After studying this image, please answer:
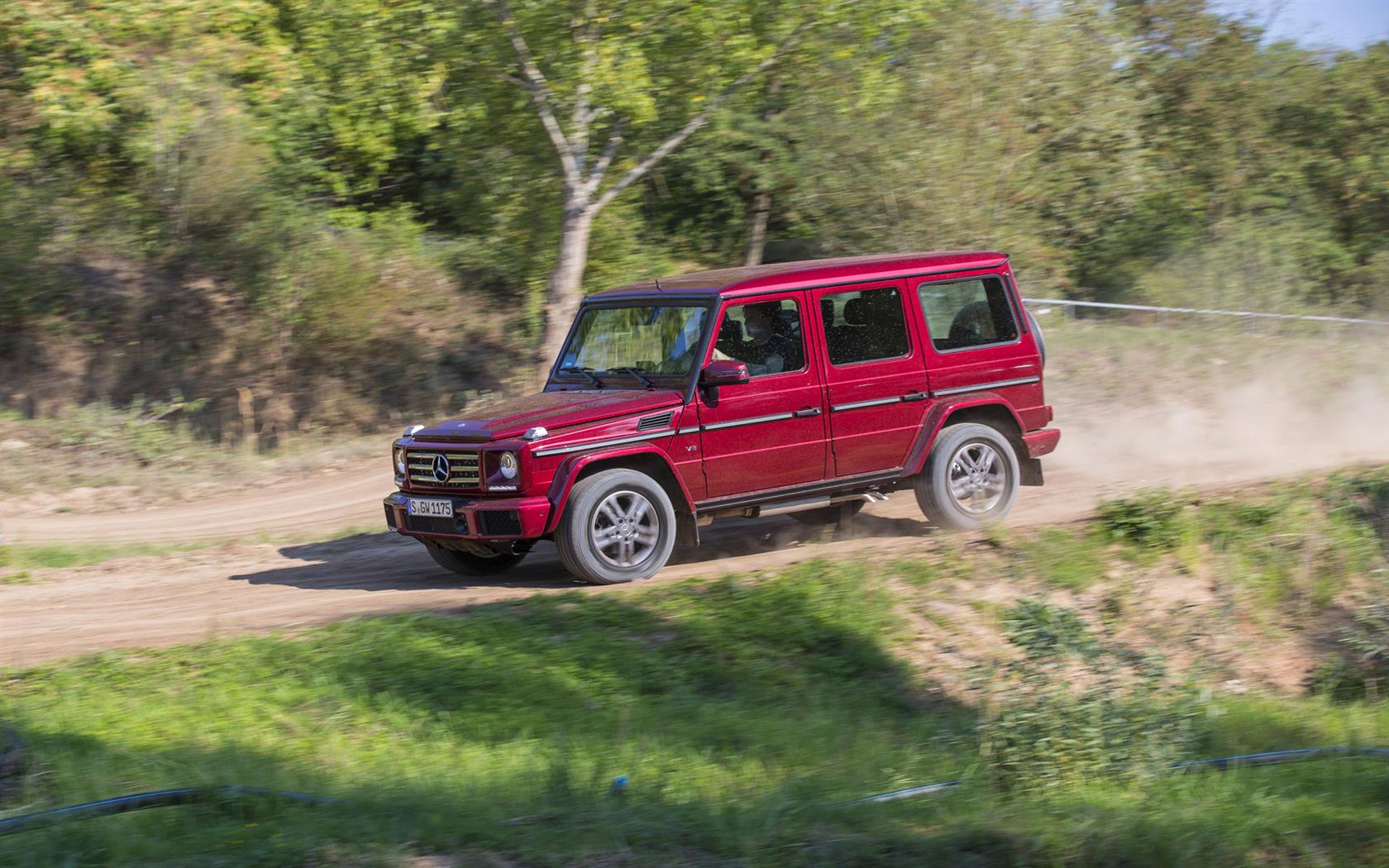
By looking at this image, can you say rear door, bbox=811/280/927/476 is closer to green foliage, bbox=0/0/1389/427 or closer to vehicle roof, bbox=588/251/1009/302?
vehicle roof, bbox=588/251/1009/302

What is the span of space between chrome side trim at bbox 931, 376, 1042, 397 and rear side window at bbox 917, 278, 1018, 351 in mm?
297

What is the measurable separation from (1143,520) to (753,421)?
3255mm

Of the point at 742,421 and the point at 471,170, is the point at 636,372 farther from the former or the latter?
the point at 471,170

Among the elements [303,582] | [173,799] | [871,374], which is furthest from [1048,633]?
[303,582]

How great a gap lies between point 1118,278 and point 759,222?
7.45 meters

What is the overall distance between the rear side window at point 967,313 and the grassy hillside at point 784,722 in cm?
150

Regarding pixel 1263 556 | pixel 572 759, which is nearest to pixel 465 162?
pixel 1263 556

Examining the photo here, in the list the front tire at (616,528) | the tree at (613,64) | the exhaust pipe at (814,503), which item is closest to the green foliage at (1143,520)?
the exhaust pipe at (814,503)

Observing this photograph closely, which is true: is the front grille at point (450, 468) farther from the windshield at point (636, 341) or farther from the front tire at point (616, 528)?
the windshield at point (636, 341)

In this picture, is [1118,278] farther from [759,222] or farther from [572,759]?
[572,759]

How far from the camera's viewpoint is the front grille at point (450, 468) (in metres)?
8.24

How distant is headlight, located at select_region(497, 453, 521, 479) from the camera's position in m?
8.04

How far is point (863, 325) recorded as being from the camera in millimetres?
9188

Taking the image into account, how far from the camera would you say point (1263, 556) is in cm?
990
